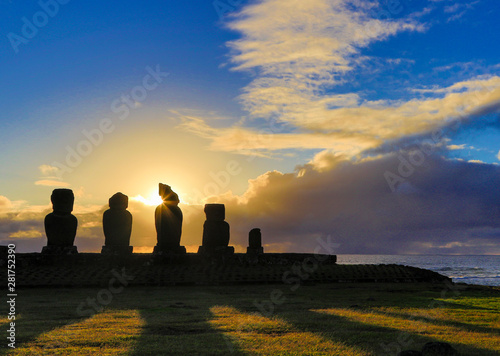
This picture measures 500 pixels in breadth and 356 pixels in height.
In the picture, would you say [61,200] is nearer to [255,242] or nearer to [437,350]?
[255,242]

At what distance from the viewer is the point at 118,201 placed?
93.4ft

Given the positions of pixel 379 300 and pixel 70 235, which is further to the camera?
pixel 70 235

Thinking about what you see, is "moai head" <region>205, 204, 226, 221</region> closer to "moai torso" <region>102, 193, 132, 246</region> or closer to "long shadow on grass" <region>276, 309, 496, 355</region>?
"moai torso" <region>102, 193, 132, 246</region>

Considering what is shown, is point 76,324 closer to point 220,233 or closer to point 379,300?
point 379,300

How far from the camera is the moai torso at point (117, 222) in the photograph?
2798 centimetres

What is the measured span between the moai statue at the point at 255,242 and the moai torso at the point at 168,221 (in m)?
6.44

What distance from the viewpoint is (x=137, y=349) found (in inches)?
304

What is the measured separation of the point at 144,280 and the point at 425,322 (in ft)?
47.3

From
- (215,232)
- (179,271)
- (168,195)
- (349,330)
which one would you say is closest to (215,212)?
(215,232)

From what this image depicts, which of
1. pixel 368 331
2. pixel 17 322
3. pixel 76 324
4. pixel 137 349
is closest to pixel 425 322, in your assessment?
pixel 368 331

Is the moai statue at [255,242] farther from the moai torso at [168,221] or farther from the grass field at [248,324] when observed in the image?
the grass field at [248,324]

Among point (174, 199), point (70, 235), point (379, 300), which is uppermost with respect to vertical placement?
point (174, 199)

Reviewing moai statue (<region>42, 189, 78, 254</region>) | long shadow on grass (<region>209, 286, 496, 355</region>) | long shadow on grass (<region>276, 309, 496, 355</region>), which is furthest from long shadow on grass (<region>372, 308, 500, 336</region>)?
moai statue (<region>42, 189, 78, 254</region>)
